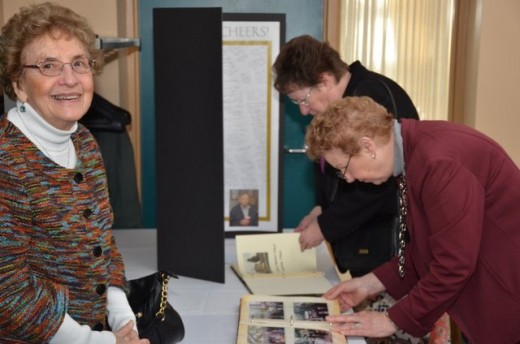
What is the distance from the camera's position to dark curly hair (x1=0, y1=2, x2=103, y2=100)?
117 cm

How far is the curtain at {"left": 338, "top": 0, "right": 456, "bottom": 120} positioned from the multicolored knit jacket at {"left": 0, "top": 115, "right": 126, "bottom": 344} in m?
2.40

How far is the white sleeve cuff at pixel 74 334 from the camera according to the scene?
1145mm

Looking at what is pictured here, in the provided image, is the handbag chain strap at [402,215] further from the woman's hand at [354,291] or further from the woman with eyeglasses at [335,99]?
the woman with eyeglasses at [335,99]

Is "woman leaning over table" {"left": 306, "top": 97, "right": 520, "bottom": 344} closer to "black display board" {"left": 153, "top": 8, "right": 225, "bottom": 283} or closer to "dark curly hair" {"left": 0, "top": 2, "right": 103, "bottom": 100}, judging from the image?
"black display board" {"left": 153, "top": 8, "right": 225, "bottom": 283}

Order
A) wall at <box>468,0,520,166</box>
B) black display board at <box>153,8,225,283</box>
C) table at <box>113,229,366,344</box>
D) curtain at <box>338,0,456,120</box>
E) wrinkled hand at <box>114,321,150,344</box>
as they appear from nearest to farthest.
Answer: wrinkled hand at <box>114,321,150,344</box>, table at <box>113,229,366,344</box>, black display board at <box>153,8,225,283</box>, wall at <box>468,0,520,166</box>, curtain at <box>338,0,456,120</box>

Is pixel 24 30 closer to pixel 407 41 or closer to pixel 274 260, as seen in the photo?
pixel 274 260

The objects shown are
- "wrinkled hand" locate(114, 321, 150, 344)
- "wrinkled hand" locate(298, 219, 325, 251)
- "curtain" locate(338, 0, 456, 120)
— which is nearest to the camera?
"wrinkled hand" locate(114, 321, 150, 344)

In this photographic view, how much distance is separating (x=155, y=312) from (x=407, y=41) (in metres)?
2.52

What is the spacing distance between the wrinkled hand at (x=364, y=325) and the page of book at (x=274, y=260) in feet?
1.22

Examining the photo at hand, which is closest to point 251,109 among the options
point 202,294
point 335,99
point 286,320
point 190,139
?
point 335,99

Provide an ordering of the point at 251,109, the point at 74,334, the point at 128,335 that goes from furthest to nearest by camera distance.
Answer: the point at 251,109, the point at 128,335, the point at 74,334

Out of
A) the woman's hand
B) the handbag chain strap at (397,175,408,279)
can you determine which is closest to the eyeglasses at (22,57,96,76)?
the handbag chain strap at (397,175,408,279)

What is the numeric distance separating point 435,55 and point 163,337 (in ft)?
8.58

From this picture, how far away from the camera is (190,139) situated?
74.0 inches
